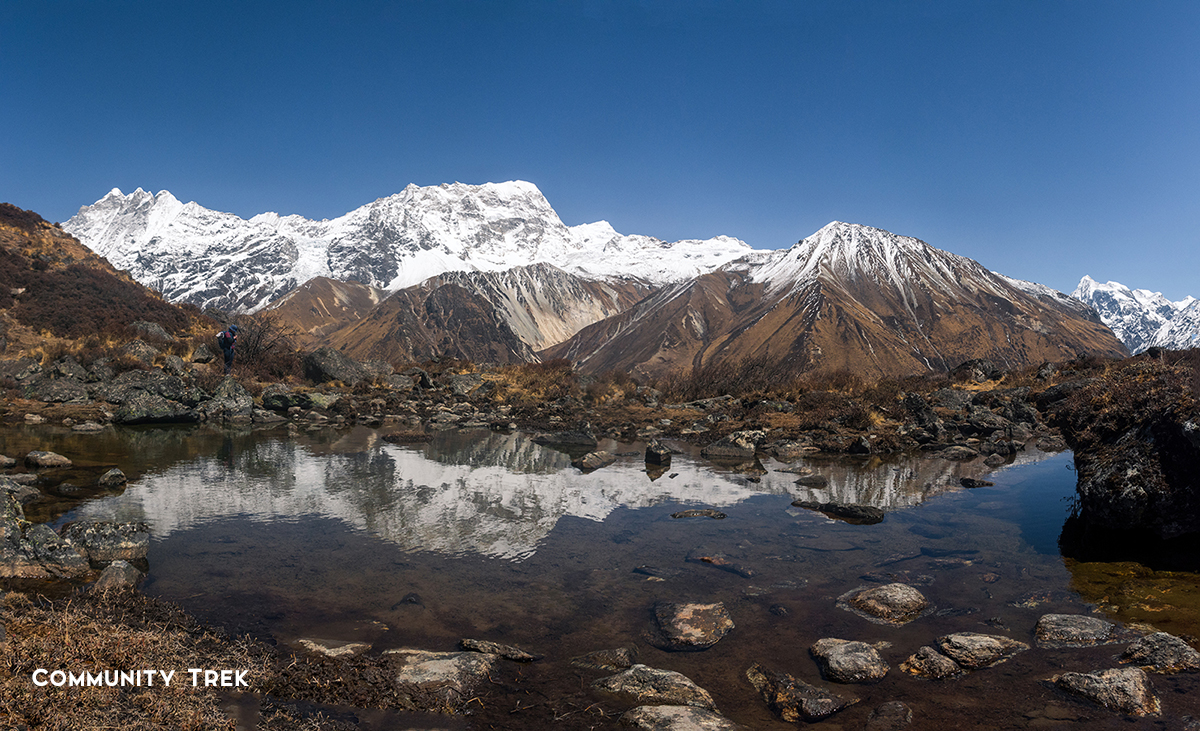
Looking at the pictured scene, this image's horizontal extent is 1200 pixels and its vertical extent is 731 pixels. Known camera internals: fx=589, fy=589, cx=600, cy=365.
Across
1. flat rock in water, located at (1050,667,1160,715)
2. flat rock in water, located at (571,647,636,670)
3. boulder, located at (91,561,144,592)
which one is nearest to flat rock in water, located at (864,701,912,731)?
flat rock in water, located at (1050,667,1160,715)

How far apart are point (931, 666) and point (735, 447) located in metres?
13.7

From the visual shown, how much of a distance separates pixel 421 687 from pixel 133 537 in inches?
217

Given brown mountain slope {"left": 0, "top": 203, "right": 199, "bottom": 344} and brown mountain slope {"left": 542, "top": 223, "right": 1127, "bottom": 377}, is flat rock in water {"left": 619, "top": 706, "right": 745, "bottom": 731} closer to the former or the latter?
brown mountain slope {"left": 0, "top": 203, "right": 199, "bottom": 344}

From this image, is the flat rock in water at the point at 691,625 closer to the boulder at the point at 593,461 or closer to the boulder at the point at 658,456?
the boulder at the point at 593,461

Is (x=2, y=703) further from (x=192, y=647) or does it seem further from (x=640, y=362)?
(x=640, y=362)

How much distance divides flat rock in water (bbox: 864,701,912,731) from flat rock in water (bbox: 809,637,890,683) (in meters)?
0.49

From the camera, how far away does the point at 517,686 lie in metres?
5.45

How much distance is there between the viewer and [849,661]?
19.2 ft

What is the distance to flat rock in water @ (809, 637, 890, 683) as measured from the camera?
571 cm

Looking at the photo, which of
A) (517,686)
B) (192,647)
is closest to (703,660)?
(517,686)

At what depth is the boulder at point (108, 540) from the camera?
7.57m

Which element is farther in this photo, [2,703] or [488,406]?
[488,406]

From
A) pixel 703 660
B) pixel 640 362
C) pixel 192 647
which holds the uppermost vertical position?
pixel 640 362

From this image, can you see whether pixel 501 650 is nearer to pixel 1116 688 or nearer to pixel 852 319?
→ pixel 1116 688
